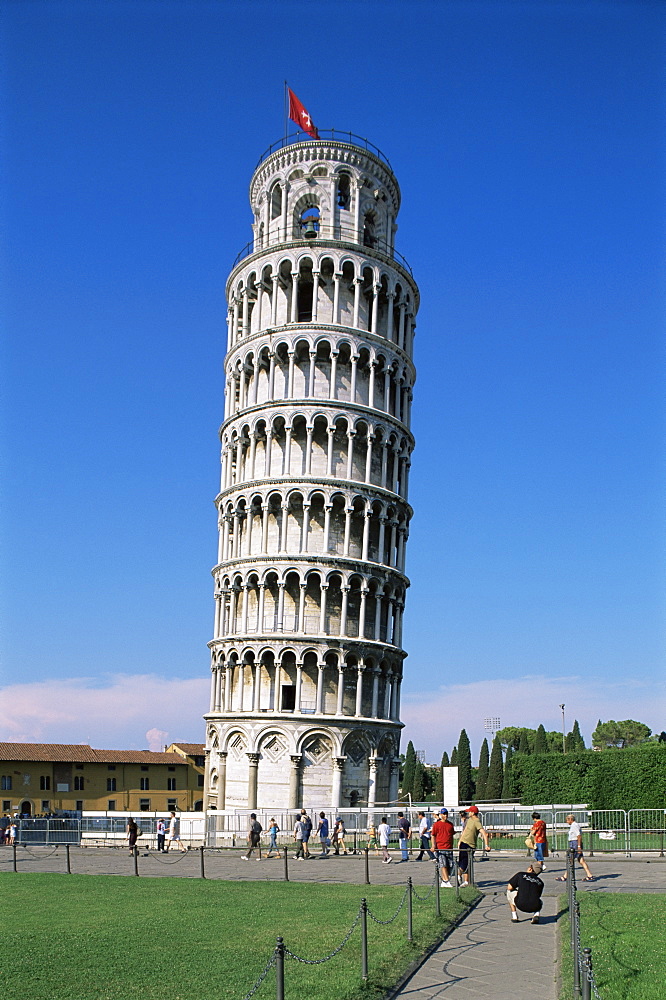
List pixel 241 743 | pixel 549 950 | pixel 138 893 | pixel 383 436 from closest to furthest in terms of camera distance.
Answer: pixel 549 950 → pixel 138 893 → pixel 241 743 → pixel 383 436

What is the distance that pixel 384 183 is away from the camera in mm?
56156

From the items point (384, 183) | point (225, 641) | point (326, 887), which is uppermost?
point (384, 183)

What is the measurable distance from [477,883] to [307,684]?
2333cm

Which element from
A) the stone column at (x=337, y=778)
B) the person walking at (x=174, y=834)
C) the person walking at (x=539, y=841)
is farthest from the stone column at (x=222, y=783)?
the person walking at (x=539, y=841)

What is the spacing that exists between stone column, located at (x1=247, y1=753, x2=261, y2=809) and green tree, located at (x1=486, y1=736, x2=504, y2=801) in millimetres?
60285

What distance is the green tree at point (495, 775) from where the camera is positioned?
100500mm

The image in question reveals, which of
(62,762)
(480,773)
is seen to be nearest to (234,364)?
(62,762)

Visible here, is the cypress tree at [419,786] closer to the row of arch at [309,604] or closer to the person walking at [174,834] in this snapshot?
the row of arch at [309,604]

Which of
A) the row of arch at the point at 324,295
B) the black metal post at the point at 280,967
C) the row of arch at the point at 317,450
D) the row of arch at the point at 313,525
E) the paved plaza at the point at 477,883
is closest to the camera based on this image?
the black metal post at the point at 280,967

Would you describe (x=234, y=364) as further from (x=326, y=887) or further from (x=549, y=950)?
(x=549, y=950)

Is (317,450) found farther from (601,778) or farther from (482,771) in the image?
(482,771)

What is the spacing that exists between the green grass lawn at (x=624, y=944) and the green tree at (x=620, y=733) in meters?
139

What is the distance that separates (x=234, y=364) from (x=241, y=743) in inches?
849

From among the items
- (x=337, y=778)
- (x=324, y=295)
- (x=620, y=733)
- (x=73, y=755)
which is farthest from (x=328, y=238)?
(x=620, y=733)
